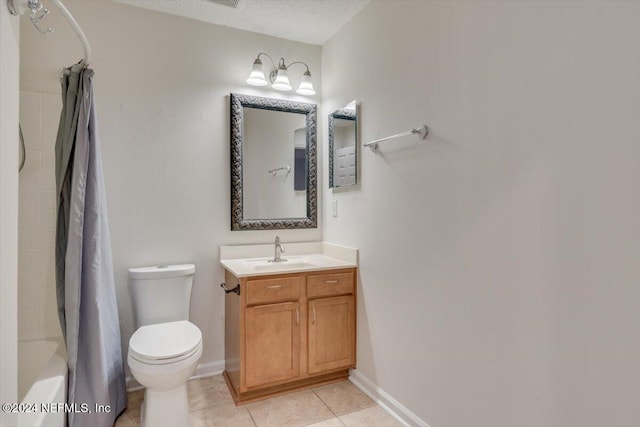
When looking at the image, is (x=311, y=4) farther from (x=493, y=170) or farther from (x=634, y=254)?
(x=634, y=254)

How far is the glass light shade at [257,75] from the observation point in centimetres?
257

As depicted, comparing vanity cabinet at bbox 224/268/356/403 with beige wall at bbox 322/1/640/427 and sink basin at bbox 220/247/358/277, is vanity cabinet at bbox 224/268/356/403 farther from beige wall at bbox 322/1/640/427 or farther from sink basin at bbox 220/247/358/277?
beige wall at bbox 322/1/640/427

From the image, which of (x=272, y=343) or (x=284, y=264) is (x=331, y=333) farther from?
(x=284, y=264)

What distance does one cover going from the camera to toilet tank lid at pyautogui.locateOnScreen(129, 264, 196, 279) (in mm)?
2271

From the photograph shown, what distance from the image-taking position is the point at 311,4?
2.39 metres

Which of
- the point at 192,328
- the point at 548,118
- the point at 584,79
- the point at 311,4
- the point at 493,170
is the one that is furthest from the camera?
the point at 311,4

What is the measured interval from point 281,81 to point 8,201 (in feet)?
6.64

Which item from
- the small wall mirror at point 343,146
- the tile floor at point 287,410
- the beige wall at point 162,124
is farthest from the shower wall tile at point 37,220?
the small wall mirror at point 343,146

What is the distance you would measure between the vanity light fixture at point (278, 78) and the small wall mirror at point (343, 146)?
0.94ft

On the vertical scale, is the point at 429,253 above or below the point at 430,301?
above

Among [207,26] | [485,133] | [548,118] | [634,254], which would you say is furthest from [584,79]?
[207,26]

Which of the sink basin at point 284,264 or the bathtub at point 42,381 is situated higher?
the sink basin at point 284,264

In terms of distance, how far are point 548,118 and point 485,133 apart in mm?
265

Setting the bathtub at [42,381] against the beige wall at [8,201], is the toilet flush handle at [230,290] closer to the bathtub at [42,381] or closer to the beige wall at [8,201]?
the bathtub at [42,381]
